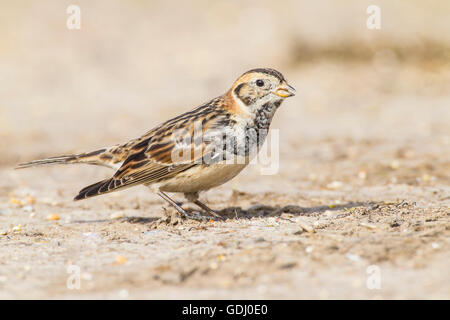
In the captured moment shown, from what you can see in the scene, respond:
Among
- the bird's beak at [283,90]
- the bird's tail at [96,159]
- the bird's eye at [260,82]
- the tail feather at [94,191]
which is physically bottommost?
the tail feather at [94,191]

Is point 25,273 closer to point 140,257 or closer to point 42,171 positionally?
point 140,257

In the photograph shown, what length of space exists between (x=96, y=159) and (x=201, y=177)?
1505mm

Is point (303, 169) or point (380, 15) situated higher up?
point (380, 15)

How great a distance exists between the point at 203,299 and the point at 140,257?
3.56ft

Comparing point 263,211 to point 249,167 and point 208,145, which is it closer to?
point 208,145

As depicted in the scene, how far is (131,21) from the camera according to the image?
1784 centimetres

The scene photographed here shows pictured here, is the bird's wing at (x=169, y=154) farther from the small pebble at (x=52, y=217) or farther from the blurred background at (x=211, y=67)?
the blurred background at (x=211, y=67)

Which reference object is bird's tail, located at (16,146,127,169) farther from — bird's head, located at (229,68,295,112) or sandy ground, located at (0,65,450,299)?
bird's head, located at (229,68,295,112)

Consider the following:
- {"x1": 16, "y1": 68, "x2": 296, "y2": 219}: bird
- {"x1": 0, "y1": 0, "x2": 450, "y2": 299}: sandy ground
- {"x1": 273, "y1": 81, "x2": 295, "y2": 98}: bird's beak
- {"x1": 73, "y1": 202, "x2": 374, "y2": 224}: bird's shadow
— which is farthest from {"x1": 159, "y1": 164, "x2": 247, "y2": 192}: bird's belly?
{"x1": 273, "y1": 81, "x2": 295, "y2": 98}: bird's beak

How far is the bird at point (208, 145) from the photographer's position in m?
6.76

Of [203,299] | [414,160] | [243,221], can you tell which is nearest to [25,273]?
[203,299]

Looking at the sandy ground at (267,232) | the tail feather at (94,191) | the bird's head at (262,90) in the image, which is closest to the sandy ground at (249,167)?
the sandy ground at (267,232)

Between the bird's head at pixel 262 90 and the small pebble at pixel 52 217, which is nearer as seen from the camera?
the bird's head at pixel 262 90

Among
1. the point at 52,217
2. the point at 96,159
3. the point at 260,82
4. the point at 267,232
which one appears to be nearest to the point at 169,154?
the point at 96,159
